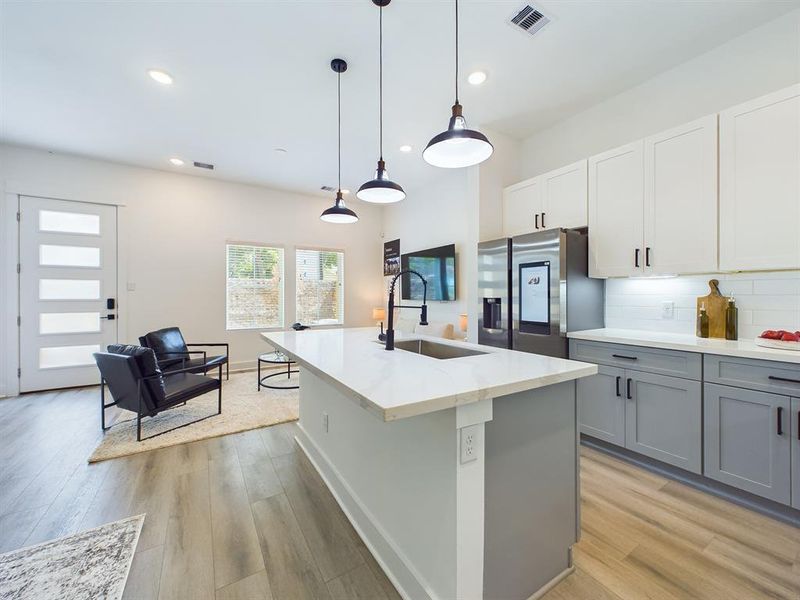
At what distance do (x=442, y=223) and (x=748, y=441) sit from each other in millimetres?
4079

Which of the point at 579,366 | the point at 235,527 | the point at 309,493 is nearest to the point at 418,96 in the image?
the point at 579,366

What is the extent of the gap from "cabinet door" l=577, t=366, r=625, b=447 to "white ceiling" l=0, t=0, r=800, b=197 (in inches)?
95.0

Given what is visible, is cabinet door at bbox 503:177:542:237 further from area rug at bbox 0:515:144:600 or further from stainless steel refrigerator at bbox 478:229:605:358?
area rug at bbox 0:515:144:600

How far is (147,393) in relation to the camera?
108 inches

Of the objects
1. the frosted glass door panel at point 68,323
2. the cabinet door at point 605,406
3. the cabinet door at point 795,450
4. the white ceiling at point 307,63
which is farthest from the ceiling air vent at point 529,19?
the frosted glass door panel at point 68,323

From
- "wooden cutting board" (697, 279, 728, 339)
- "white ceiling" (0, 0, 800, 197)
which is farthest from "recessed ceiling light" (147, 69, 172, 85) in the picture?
"wooden cutting board" (697, 279, 728, 339)

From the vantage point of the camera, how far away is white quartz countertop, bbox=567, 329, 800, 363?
70.1 inches

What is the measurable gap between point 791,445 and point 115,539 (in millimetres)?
3550

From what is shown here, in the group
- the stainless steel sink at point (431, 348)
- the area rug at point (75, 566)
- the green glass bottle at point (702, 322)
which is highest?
the green glass bottle at point (702, 322)

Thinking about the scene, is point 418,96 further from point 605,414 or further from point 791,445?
point 791,445

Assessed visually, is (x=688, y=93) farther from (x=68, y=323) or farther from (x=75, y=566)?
(x=68, y=323)

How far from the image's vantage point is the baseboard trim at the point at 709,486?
179 cm

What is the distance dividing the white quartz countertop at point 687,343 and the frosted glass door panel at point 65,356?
228 inches

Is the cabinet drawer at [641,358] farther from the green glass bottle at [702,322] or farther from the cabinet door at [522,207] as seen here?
the cabinet door at [522,207]
